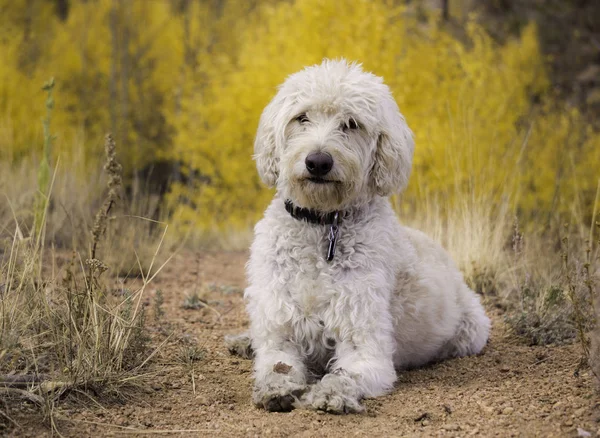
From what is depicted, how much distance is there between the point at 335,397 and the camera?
3.54 meters

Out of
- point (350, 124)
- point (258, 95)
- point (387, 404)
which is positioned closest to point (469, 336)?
point (387, 404)

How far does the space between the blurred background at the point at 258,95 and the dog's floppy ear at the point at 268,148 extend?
91.5 inches

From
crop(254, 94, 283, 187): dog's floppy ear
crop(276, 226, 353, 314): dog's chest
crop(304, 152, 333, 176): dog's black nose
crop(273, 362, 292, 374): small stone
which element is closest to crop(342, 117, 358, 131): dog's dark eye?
crop(304, 152, 333, 176): dog's black nose

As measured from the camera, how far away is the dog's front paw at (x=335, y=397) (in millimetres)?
3537

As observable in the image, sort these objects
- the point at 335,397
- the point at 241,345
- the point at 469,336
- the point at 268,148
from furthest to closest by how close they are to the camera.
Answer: the point at 469,336
the point at 241,345
the point at 268,148
the point at 335,397

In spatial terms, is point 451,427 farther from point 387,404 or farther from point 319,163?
point 319,163

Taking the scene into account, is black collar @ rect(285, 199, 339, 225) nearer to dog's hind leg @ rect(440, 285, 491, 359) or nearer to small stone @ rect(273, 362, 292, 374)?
small stone @ rect(273, 362, 292, 374)

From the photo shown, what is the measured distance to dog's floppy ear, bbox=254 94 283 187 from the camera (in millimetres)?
4270

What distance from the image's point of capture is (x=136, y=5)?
25.0 m

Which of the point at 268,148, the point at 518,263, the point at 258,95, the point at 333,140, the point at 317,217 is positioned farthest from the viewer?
the point at 258,95

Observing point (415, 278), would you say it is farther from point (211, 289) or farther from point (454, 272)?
point (211, 289)

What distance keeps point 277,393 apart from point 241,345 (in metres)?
1.22

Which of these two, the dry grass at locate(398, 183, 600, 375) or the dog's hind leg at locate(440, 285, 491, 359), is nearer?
the dog's hind leg at locate(440, 285, 491, 359)

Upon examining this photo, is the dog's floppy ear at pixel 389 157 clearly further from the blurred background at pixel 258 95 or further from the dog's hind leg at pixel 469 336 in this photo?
the blurred background at pixel 258 95
